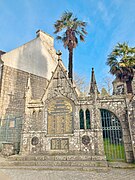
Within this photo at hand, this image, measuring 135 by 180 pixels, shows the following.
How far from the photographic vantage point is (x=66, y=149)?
981 cm

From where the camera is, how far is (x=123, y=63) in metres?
16.1

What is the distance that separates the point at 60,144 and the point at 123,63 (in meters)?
11.2

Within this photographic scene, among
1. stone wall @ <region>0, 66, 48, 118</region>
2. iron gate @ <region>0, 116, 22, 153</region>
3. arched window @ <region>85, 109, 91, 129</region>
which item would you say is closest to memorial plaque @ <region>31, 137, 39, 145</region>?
iron gate @ <region>0, 116, 22, 153</region>

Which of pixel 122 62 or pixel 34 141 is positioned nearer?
pixel 34 141

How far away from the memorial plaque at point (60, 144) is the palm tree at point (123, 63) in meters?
9.25

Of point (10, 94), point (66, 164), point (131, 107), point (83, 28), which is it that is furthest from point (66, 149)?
point (83, 28)

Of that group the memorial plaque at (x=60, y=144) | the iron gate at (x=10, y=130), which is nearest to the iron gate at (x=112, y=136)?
the memorial plaque at (x=60, y=144)

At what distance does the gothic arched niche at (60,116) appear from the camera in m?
10.4

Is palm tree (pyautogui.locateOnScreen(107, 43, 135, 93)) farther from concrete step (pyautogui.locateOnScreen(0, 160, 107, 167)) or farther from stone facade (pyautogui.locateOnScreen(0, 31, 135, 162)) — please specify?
concrete step (pyautogui.locateOnScreen(0, 160, 107, 167))

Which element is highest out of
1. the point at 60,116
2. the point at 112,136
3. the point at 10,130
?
the point at 60,116

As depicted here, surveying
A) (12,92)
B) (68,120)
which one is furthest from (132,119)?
(12,92)

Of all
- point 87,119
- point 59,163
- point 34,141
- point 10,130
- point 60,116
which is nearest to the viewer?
point 59,163

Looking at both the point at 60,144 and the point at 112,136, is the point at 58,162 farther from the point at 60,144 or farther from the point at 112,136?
the point at 112,136

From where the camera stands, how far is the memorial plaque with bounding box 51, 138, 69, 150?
9.93 meters
